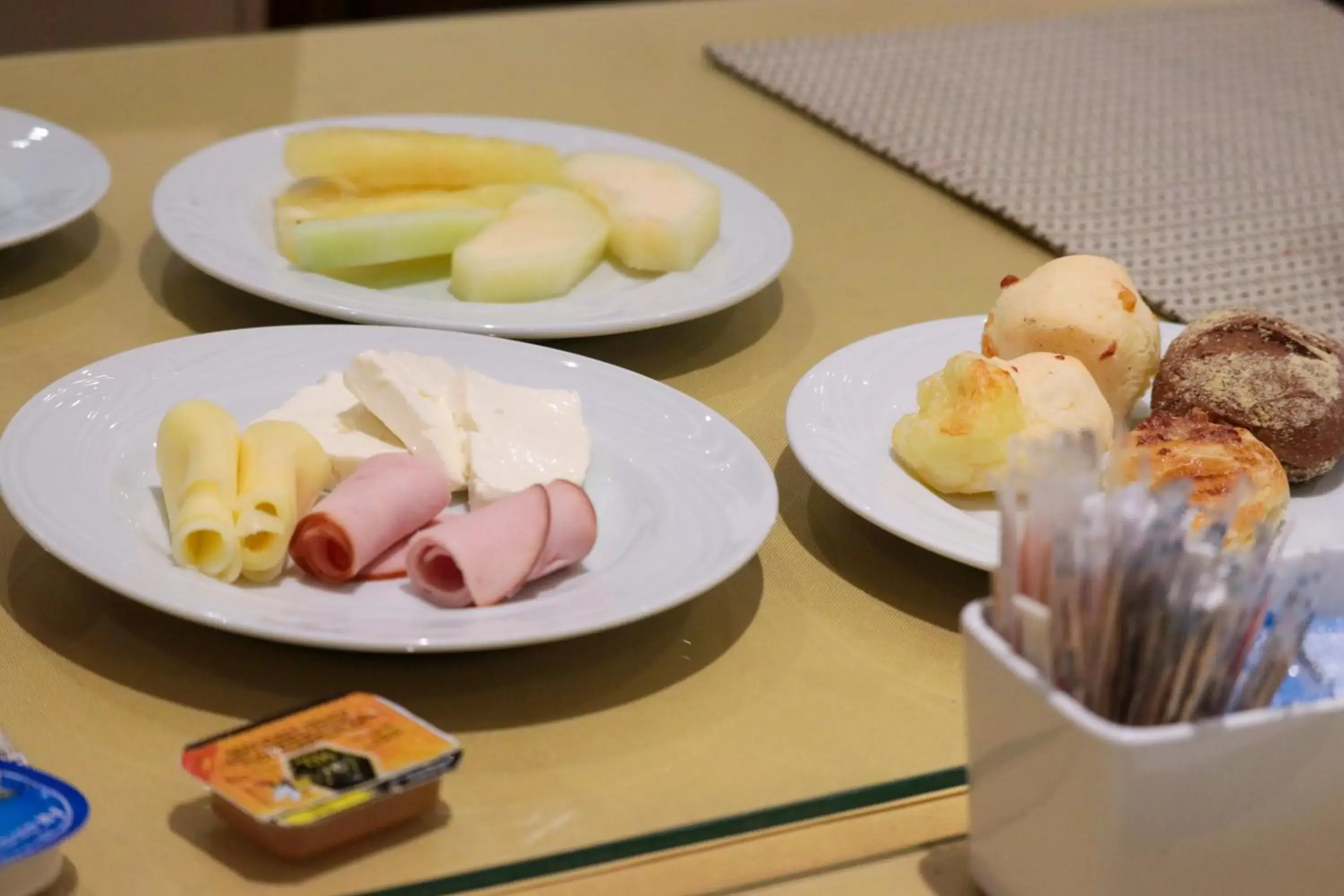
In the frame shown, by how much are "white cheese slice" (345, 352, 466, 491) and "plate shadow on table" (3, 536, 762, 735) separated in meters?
0.12

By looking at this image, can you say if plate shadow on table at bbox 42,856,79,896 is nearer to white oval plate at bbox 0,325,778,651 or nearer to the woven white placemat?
Result: white oval plate at bbox 0,325,778,651

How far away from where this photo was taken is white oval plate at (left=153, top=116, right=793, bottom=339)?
→ 3.00ft

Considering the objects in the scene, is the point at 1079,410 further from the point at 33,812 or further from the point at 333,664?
the point at 33,812

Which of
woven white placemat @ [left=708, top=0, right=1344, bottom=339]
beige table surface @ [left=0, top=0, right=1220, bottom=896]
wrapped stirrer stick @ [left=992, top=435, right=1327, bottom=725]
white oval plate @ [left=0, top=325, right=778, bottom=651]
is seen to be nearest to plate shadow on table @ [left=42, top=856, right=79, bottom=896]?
beige table surface @ [left=0, top=0, right=1220, bottom=896]

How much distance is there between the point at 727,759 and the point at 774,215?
60 centimetres

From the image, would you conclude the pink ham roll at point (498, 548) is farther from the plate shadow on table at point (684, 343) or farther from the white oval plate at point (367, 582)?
the plate shadow on table at point (684, 343)

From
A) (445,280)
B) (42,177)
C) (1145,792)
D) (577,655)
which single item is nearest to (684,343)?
(445,280)

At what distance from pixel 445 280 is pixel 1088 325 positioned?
16.3 inches

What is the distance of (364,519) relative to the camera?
0.65 metres

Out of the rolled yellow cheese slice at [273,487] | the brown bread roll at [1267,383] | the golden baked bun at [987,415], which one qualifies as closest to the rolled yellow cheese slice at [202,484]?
the rolled yellow cheese slice at [273,487]

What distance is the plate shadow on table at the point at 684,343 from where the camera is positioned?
37.8 inches

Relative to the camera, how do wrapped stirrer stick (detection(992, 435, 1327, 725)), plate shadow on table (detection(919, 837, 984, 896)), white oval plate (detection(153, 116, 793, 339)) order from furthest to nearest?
white oval plate (detection(153, 116, 793, 339)) → plate shadow on table (detection(919, 837, 984, 896)) → wrapped stirrer stick (detection(992, 435, 1327, 725))

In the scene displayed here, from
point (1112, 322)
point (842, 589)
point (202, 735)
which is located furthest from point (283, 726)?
point (1112, 322)

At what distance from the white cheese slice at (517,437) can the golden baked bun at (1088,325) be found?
0.23 meters
